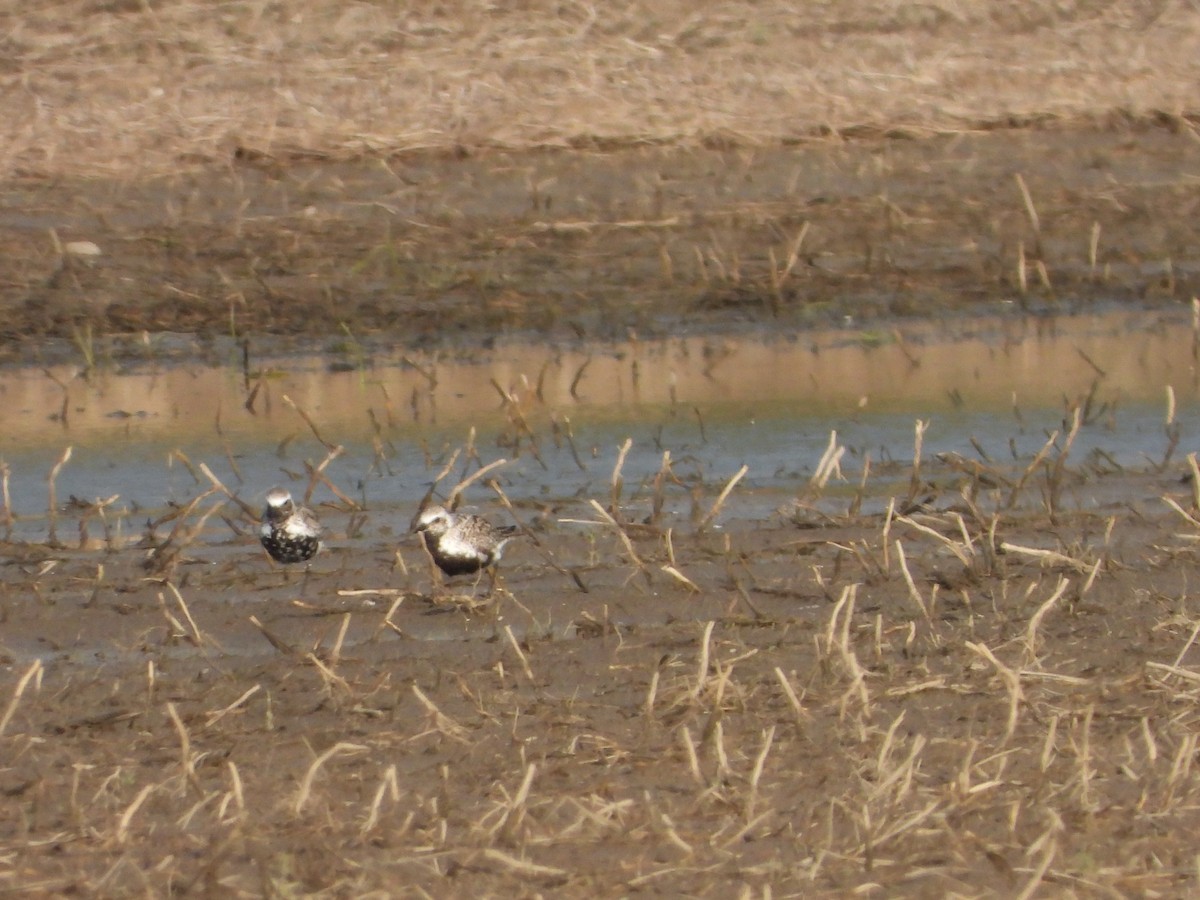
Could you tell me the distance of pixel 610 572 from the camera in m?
6.43

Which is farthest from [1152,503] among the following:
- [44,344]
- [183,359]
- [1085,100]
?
[1085,100]

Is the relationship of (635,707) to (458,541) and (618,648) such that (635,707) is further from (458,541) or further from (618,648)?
(458,541)

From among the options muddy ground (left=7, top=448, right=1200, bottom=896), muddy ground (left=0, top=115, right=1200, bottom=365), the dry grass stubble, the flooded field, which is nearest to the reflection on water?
the flooded field

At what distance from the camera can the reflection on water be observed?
8109 mm

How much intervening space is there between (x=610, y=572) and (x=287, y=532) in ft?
3.27

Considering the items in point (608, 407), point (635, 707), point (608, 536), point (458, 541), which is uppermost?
point (635, 707)

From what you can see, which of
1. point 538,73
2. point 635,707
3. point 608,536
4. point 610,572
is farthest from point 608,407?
point 538,73

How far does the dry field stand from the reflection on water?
0.29 m

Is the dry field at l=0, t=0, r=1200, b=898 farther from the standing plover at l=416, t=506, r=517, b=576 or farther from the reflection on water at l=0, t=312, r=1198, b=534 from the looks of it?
the reflection on water at l=0, t=312, r=1198, b=534

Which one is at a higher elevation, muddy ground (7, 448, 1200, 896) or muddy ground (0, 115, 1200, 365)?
muddy ground (7, 448, 1200, 896)

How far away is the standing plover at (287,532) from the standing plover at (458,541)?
1.15 feet

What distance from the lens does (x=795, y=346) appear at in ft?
34.2

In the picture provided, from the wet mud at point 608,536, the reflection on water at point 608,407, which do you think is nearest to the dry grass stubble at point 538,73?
the wet mud at point 608,536

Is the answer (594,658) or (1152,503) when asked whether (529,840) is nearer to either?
(594,658)
